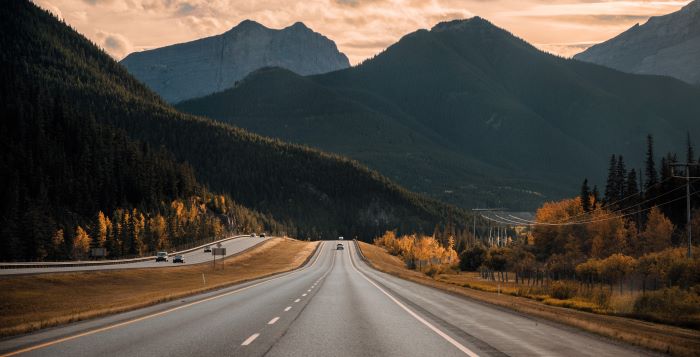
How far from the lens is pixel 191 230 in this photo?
509 feet

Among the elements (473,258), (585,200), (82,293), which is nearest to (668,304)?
(82,293)

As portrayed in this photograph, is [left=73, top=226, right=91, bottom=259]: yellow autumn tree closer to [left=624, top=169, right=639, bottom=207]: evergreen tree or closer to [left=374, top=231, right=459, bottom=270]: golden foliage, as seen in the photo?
[left=374, top=231, right=459, bottom=270]: golden foliage

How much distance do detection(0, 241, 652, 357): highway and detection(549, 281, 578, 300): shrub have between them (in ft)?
59.1

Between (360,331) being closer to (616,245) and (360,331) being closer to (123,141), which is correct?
(616,245)

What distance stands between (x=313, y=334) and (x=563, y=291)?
101 feet

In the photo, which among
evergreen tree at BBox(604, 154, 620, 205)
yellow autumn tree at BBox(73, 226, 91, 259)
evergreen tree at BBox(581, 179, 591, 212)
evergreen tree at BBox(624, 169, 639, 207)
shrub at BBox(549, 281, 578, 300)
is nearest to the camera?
shrub at BBox(549, 281, 578, 300)

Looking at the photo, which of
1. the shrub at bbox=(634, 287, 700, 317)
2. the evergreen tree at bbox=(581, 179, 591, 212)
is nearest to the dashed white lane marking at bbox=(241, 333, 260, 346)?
the shrub at bbox=(634, 287, 700, 317)

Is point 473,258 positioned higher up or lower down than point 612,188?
lower down

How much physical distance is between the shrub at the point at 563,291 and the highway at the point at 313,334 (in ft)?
59.1

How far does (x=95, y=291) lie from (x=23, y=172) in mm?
103367

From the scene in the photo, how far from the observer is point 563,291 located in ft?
155

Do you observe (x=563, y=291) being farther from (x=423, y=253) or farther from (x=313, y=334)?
(x=423, y=253)

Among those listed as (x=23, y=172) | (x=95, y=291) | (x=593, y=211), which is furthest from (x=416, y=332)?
(x=23, y=172)

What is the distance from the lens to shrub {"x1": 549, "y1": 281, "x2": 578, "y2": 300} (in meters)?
46.6
